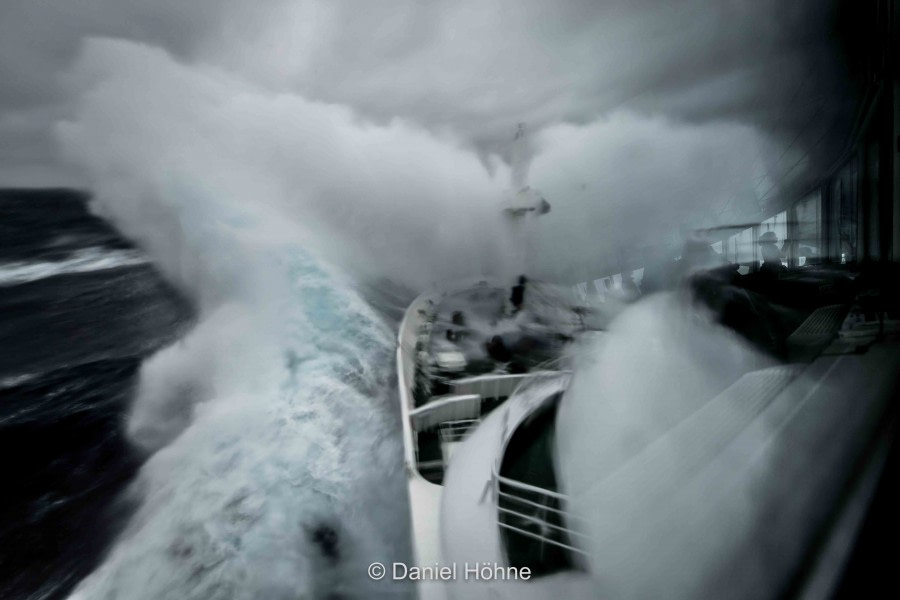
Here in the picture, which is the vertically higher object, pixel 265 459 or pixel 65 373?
pixel 65 373

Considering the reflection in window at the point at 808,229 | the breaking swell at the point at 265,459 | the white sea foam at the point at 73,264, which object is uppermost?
the white sea foam at the point at 73,264

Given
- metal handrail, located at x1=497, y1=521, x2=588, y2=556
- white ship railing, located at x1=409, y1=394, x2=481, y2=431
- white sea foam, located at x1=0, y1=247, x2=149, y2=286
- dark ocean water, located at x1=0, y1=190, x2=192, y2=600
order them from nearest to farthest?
metal handrail, located at x1=497, y1=521, x2=588, y2=556 < dark ocean water, located at x1=0, y1=190, x2=192, y2=600 < white ship railing, located at x1=409, y1=394, x2=481, y2=431 < white sea foam, located at x1=0, y1=247, x2=149, y2=286

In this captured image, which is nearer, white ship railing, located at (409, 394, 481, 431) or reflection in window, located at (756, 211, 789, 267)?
reflection in window, located at (756, 211, 789, 267)

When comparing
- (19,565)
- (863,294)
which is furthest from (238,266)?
(863,294)

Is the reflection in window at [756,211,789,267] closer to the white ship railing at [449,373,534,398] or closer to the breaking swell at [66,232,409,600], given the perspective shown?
the white ship railing at [449,373,534,398]

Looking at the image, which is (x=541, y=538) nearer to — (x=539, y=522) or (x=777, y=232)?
(x=539, y=522)

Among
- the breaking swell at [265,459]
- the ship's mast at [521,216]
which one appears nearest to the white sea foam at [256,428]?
the breaking swell at [265,459]

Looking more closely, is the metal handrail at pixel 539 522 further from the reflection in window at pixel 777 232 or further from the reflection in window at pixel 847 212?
the reflection in window at pixel 847 212

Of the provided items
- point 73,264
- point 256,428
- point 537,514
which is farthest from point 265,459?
point 73,264

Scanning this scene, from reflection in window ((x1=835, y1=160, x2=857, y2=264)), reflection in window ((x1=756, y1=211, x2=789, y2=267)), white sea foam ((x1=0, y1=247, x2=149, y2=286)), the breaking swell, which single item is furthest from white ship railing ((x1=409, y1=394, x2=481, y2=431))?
white sea foam ((x1=0, y1=247, x2=149, y2=286))
